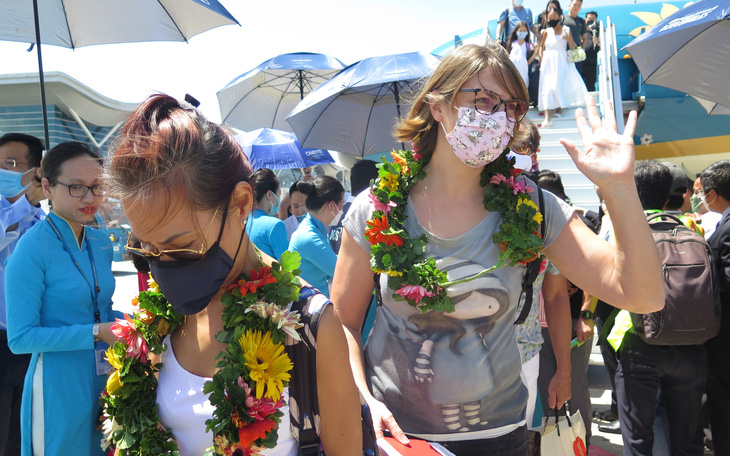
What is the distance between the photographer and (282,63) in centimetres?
700

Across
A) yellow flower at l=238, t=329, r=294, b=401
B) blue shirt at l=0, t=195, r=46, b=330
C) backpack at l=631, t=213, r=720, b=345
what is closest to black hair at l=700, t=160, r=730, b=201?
backpack at l=631, t=213, r=720, b=345

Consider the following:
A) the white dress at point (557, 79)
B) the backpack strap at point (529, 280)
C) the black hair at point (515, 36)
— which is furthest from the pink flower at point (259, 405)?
the black hair at point (515, 36)

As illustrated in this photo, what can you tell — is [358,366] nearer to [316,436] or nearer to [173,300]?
[316,436]

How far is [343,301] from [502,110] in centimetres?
101

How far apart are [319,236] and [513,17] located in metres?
8.36

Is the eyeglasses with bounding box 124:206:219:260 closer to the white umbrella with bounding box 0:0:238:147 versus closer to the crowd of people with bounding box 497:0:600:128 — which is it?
the white umbrella with bounding box 0:0:238:147

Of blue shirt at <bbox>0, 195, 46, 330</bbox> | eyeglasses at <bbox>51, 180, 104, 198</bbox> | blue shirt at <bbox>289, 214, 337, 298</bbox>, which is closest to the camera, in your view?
eyeglasses at <bbox>51, 180, 104, 198</bbox>

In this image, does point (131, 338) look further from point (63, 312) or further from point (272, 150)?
point (272, 150)

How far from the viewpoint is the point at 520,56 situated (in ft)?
31.6

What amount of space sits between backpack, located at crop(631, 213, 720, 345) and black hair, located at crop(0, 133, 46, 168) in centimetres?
457

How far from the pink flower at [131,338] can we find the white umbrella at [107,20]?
132 inches

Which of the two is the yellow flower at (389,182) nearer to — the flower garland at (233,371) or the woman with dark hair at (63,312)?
the flower garland at (233,371)

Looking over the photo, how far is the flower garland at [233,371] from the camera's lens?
1.43m

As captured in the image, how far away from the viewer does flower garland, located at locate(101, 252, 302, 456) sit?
1.43 m
